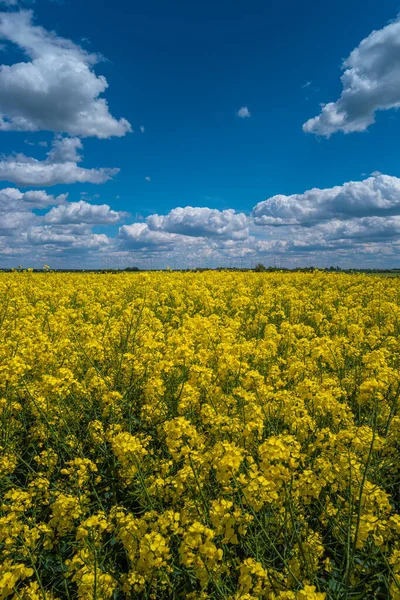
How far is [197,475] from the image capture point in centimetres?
252

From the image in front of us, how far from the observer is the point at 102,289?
11.2 m

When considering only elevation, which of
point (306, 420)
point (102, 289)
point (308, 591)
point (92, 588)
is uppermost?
point (102, 289)

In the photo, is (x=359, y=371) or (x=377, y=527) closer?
(x=377, y=527)

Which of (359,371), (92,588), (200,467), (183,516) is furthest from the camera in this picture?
(359,371)

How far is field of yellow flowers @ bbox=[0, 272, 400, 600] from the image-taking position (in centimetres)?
217

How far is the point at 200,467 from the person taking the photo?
2.66 m

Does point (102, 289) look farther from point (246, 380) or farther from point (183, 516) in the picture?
point (183, 516)

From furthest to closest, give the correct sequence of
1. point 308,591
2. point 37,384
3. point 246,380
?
point 37,384
point 246,380
point 308,591

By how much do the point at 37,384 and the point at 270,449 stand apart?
9.65ft

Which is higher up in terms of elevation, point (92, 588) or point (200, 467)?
point (200, 467)

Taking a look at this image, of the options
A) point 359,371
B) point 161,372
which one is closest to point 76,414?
point 161,372

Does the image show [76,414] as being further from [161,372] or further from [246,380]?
[246,380]

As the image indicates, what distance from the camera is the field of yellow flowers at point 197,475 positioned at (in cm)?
217

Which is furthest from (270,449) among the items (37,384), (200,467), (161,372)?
(37,384)
